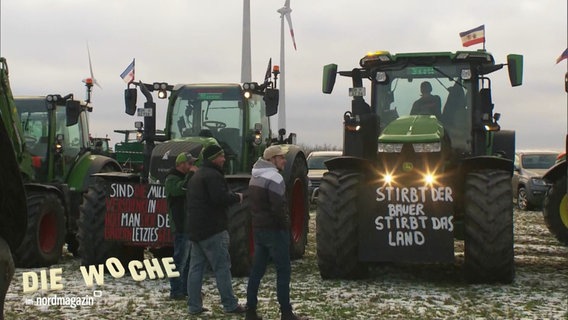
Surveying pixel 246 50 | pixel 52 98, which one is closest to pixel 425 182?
pixel 52 98

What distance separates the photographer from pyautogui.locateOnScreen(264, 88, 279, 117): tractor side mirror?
10609 millimetres

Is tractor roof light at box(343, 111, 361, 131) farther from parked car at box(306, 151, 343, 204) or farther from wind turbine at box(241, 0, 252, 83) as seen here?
wind turbine at box(241, 0, 252, 83)

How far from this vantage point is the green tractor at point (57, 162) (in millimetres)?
10398

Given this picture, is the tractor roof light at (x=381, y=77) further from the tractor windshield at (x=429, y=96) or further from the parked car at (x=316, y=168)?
the parked car at (x=316, y=168)

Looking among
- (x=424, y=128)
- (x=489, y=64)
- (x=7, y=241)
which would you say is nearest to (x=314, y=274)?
(x=424, y=128)

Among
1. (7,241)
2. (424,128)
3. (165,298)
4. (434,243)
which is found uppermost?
(424,128)

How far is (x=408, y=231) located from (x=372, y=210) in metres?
0.48

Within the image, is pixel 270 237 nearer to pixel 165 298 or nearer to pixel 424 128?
pixel 165 298

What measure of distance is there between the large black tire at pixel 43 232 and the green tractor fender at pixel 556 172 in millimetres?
7524

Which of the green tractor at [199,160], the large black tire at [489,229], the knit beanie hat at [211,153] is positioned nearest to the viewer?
the knit beanie hat at [211,153]

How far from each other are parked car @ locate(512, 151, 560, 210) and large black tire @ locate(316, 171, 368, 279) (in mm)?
12539

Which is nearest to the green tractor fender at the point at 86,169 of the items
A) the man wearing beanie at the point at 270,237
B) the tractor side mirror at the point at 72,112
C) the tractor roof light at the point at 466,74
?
the tractor side mirror at the point at 72,112

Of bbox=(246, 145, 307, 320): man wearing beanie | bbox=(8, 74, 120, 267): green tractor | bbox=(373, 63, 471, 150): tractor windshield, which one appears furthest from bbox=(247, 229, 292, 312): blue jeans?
bbox=(8, 74, 120, 267): green tractor

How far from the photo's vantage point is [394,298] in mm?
7637
